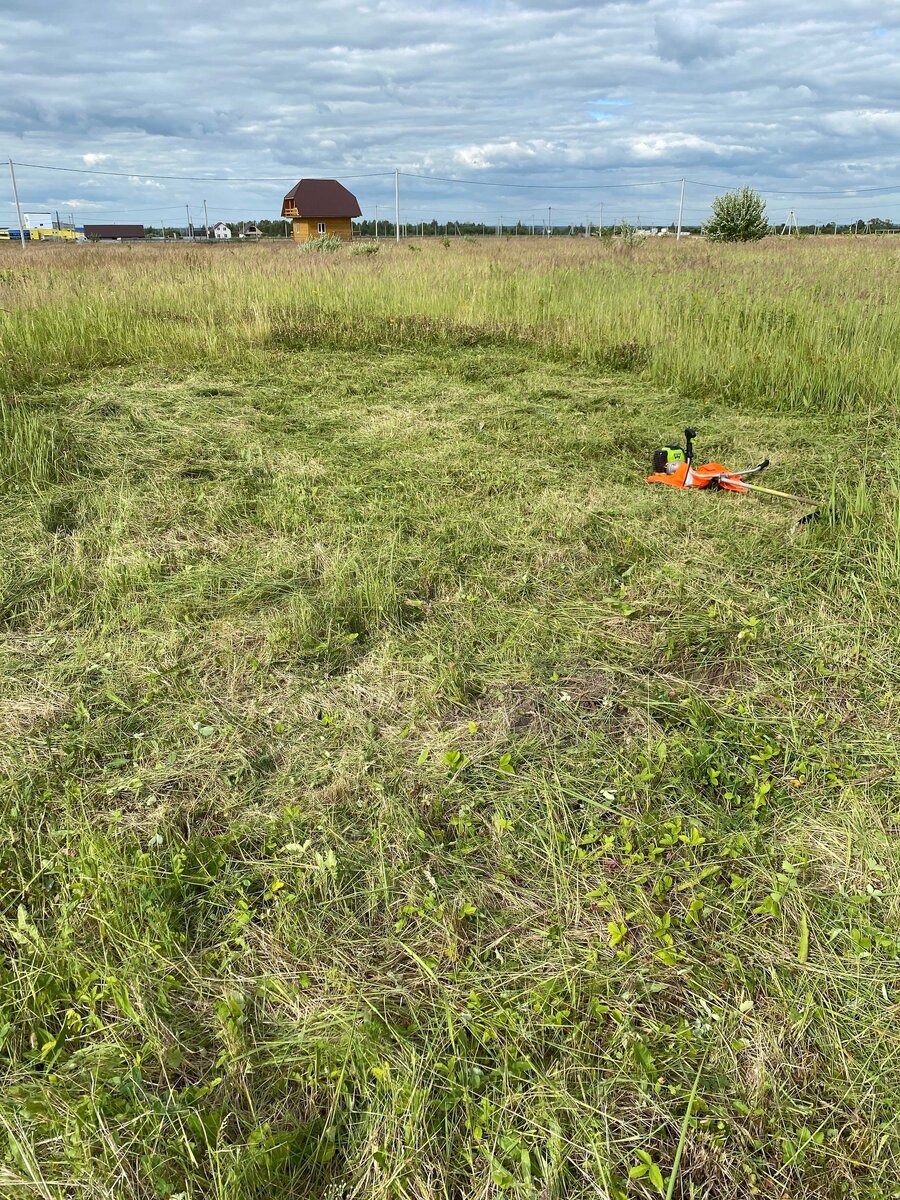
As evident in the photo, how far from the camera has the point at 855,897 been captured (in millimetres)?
1696

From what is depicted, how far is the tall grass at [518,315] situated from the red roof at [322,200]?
24071mm

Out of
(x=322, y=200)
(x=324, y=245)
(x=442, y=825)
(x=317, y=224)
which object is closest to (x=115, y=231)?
(x=322, y=200)

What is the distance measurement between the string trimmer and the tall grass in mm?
1994

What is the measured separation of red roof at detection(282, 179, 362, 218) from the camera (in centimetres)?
3384

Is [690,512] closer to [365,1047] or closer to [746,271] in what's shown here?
[365,1047]

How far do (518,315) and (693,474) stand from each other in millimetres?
5632

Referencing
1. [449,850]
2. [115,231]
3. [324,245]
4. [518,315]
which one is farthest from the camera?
[115,231]

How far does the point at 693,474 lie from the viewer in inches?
167

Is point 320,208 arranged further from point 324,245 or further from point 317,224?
point 324,245

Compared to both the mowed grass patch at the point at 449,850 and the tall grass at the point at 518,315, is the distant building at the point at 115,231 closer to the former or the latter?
the tall grass at the point at 518,315

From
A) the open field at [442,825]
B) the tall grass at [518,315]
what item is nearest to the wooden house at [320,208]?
the tall grass at [518,315]

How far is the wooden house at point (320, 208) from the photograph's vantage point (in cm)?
3347

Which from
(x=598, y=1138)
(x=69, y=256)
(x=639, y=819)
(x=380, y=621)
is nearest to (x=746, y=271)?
(x=380, y=621)

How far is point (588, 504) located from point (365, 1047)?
3.05m
